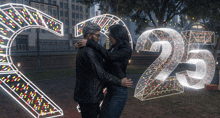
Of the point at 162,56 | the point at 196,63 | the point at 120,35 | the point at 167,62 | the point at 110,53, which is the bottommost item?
the point at 196,63

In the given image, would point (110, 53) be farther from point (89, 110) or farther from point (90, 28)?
point (89, 110)

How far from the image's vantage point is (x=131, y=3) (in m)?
17.6

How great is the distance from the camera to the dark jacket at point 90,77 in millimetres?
2154

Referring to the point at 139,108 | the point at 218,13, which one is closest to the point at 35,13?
the point at 139,108

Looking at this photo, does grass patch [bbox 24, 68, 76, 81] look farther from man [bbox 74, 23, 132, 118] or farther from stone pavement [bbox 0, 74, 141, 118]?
man [bbox 74, 23, 132, 118]

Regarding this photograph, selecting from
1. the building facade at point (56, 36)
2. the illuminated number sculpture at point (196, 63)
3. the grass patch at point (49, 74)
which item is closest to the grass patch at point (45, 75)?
the grass patch at point (49, 74)

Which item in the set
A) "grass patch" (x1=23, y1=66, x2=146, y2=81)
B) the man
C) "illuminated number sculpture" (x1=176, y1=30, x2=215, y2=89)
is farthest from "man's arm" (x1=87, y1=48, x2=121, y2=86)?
"grass patch" (x1=23, y1=66, x2=146, y2=81)

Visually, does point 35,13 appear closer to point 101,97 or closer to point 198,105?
point 101,97

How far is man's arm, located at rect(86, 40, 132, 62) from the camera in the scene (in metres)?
2.19

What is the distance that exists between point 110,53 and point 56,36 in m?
44.9

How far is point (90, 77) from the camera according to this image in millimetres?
2223

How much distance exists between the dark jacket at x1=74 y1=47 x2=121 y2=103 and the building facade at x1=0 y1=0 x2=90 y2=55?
90.3 feet

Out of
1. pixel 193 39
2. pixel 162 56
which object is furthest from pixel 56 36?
pixel 162 56

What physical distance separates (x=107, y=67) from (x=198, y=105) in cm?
520
